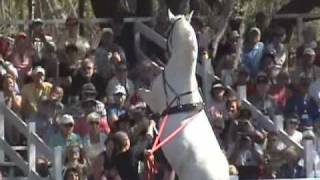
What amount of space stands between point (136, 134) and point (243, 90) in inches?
97.9

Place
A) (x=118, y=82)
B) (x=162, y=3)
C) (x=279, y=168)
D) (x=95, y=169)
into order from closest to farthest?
(x=95, y=169)
(x=279, y=168)
(x=118, y=82)
(x=162, y=3)

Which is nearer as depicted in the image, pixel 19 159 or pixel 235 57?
pixel 19 159

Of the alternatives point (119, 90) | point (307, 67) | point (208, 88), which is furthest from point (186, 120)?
point (307, 67)

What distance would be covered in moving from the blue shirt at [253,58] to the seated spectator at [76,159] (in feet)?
11.8

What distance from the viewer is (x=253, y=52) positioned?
16703 millimetres

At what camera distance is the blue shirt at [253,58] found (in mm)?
16484

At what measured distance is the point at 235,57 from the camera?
653 inches

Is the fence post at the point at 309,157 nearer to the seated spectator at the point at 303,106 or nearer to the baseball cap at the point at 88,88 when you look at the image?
the seated spectator at the point at 303,106

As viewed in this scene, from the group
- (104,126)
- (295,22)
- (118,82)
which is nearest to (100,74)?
(118,82)

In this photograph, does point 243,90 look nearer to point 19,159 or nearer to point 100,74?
point 100,74

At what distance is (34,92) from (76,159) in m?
1.76

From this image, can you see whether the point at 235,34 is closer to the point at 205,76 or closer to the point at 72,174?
the point at 205,76

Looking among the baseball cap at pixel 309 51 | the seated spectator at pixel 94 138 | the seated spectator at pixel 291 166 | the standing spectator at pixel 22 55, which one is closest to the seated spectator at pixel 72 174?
the seated spectator at pixel 94 138

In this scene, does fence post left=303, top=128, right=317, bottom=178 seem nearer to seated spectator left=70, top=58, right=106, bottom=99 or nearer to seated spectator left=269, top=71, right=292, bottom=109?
seated spectator left=269, top=71, right=292, bottom=109
